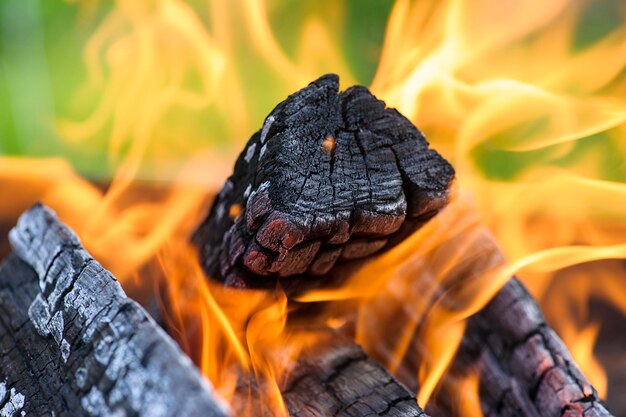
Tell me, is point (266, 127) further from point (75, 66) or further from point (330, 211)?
point (75, 66)

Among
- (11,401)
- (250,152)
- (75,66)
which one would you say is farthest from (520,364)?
(75,66)

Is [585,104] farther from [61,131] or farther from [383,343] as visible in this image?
[61,131]

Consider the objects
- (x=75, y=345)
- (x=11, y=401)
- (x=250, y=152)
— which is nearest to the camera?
(x=75, y=345)

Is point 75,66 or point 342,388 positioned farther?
point 75,66

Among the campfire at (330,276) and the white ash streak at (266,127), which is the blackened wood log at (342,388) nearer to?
the campfire at (330,276)

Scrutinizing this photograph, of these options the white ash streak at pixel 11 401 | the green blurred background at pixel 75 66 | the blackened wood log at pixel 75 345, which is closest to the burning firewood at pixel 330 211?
the blackened wood log at pixel 75 345

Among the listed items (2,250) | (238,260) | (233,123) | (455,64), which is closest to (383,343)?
(238,260)

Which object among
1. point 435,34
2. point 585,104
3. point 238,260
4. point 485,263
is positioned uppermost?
point 435,34
